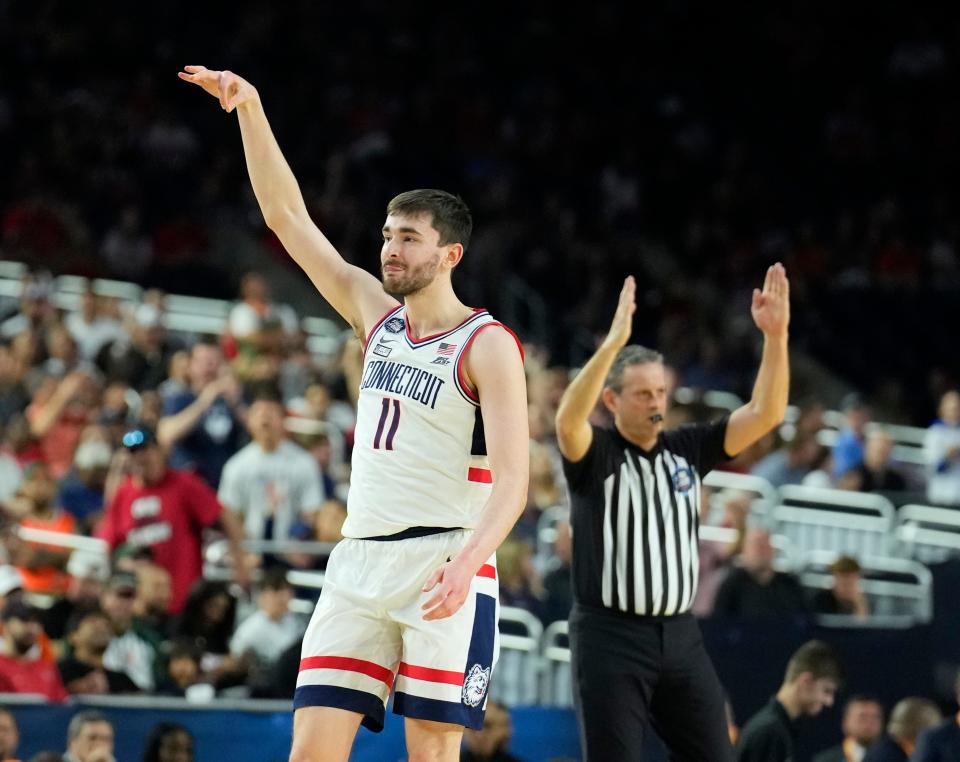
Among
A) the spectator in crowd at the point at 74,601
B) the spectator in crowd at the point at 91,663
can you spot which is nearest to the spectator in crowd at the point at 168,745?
the spectator in crowd at the point at 91,663

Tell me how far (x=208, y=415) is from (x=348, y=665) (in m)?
7.46

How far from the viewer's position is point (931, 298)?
18047 millimetres

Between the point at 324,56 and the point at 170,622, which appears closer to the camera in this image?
the point at 170,622

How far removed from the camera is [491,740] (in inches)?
311

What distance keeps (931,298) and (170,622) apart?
36.6 feet

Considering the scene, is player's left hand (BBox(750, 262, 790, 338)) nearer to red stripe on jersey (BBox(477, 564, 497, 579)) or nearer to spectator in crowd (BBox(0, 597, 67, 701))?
red stripe on jersey (BBox(477, 564, 497, 579))

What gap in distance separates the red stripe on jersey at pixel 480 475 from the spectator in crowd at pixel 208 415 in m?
7.20

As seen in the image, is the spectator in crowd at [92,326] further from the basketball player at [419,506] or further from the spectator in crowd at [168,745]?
the basketball player at [419,506]

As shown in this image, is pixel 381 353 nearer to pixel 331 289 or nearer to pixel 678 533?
pixel 331 289

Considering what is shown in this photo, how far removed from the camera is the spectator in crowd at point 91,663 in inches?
334

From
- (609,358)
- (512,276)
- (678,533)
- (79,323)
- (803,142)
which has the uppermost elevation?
(803,142)

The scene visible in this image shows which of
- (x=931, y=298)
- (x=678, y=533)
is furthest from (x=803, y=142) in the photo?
(x=678, y=533)

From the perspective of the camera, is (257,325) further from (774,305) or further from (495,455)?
(495,455)

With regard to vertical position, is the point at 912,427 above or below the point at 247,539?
above
